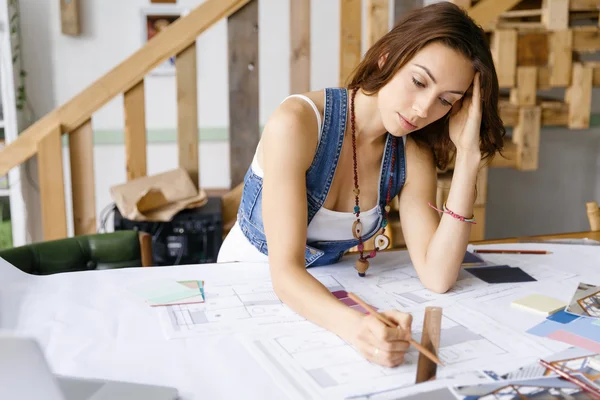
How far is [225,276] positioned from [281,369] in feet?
1.56

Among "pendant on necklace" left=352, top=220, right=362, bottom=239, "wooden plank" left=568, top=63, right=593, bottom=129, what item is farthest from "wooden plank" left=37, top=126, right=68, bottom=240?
"wooden plank" left=568, top=63, right=593, bottom=129

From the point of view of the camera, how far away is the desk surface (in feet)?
3.13

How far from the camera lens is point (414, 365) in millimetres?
998

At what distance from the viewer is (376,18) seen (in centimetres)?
268

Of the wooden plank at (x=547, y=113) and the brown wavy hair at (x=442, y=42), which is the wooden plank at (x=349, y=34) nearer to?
the wooden plank at (x=547, y=113)

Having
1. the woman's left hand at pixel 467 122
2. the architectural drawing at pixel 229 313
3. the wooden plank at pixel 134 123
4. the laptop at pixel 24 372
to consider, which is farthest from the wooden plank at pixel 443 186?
the laptop at pixel 24 372

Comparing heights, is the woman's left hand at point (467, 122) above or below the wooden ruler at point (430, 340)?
above

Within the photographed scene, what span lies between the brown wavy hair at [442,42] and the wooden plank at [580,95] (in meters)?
1.52

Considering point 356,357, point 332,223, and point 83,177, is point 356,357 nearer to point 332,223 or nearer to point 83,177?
point 332,223

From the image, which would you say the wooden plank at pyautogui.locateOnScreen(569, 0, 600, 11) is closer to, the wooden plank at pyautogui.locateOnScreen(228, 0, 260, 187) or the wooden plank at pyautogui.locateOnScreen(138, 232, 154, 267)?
the wooden plank at pyautogui.locateOnScreen(228, 0, 260, 187)

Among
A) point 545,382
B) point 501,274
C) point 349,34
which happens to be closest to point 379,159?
point 501,274

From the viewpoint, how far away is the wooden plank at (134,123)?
269 centimetres

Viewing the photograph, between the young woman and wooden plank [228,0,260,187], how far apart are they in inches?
44.4

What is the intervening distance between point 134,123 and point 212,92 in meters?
1.53
